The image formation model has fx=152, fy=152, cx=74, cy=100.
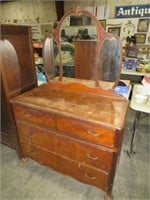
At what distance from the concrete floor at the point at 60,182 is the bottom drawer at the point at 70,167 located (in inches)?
5.2

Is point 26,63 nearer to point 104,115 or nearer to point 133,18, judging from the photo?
point 104,115

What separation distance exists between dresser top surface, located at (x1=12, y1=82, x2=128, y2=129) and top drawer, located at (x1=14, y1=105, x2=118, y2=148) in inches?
1.7

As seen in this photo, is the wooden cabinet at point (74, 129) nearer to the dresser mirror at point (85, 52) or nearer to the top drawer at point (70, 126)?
the top drawer at point (70, 126)

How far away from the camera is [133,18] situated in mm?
3482

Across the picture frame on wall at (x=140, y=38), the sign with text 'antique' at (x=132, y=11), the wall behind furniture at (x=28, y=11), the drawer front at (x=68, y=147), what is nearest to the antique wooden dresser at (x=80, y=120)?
the drawer front at (x=68, y=147)

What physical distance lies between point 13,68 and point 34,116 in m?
0.48

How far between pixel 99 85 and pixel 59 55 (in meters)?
0.49

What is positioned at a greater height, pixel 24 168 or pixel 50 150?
pixel 50 150

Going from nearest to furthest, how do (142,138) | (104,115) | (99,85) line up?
1. (104,115)
2. (99,85)
3. (142,138)

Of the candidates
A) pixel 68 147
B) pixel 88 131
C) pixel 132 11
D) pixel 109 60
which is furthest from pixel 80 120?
pixel 132 11

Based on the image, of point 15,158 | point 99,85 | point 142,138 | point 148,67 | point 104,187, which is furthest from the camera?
point 148,67

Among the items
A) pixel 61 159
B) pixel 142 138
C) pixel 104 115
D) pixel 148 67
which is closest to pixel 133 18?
pixel 148 67

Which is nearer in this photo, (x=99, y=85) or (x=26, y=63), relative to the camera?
(x=99, y=85)

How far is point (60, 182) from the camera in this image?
1.48 metres
